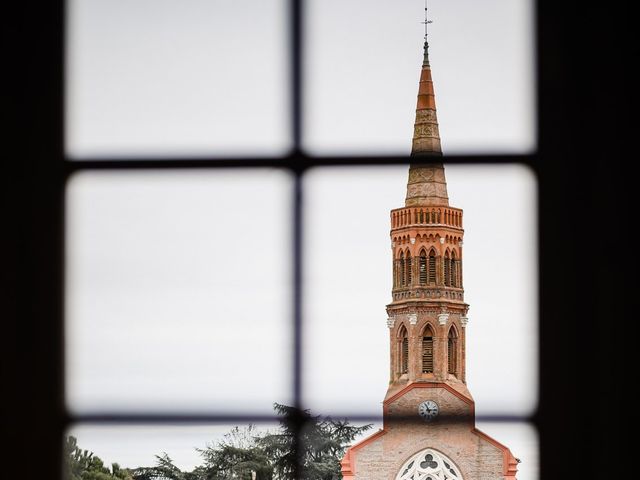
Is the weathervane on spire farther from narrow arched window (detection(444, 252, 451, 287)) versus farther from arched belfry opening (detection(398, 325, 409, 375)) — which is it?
narrow arched window (detection(444, 252, 451, 287))

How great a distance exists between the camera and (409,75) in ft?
4.79

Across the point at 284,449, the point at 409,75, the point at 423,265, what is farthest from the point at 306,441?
the point at 423,265

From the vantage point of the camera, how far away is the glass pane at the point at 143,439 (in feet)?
Answer: 3.90

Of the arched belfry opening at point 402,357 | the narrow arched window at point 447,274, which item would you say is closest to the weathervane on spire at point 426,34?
the arched belfry opening at point 402,357

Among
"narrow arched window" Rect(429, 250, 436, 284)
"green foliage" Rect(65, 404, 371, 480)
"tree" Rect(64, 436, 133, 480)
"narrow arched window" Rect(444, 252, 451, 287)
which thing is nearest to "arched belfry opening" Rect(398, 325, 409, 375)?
"narrow arched window" Rect(444, 252, 451, 287)

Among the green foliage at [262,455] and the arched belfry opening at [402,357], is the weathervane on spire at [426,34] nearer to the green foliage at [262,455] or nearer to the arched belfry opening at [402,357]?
the green foliage at [262,455]

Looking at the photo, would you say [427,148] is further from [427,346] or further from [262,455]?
[427,346]

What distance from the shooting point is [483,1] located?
1.26 meters

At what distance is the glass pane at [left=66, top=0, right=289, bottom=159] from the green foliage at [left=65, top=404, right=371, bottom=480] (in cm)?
29

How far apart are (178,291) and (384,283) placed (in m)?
0.34

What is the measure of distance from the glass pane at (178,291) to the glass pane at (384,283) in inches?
1.5

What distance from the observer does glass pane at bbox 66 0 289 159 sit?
1.24 meters
